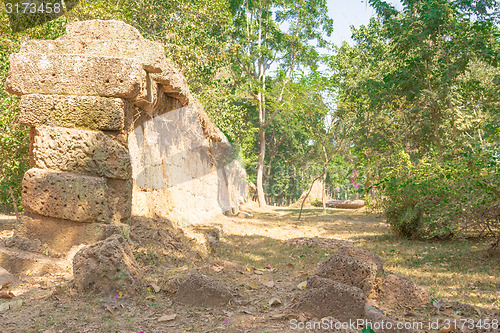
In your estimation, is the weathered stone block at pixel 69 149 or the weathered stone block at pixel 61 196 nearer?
the weathered stone block at pixel 61 196

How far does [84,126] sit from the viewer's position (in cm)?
464

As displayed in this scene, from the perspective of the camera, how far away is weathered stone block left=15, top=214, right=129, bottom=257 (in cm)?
445

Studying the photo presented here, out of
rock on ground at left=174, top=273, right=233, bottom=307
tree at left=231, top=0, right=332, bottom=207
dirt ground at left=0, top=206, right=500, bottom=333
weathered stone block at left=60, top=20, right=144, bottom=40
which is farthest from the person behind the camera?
tree at left=231, top=0, right=332, bottom=207

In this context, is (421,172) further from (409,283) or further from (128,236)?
(128,236)

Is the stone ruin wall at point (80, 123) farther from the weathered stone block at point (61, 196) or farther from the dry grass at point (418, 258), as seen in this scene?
the dry grass at point (418, 258)

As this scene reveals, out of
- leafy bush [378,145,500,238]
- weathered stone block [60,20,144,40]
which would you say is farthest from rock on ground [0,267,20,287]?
leafy bush [378,145,500,238]

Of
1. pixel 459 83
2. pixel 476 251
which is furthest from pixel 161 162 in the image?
pixel 459 83

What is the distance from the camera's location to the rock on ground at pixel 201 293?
341cm

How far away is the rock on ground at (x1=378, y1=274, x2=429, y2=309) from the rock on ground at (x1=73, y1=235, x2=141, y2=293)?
242 cm

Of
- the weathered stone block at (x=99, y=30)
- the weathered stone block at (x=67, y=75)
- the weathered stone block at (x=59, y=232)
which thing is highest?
the weathered stone block at (x=99, y=30)

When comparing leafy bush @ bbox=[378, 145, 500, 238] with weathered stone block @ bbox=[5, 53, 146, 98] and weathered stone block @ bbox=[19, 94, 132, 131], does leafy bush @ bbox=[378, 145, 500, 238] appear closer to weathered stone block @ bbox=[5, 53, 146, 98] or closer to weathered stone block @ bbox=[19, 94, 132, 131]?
weathered stone block @ bbox=[5, 53, 146, 98]

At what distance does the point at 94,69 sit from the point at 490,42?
30.2 feet

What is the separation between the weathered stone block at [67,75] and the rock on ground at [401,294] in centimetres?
366

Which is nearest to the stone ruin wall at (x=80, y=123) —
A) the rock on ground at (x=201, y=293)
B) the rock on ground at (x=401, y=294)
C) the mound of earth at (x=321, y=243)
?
the rock on ground at (x=201, y=293)
